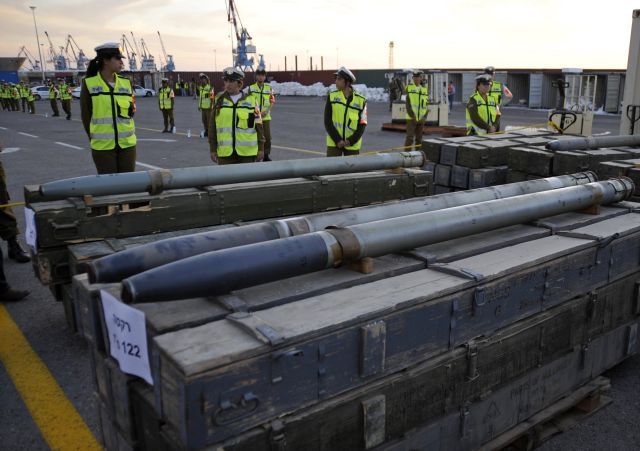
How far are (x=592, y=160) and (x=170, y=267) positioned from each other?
4.89m

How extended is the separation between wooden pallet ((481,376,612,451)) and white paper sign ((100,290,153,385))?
1.97 metres

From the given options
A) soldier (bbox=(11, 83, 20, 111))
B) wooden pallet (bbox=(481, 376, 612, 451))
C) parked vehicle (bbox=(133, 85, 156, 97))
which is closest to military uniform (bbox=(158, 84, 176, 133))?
wooden pallet (bbox=(481, 376, 612, 451))

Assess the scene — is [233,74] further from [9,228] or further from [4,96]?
[4,96]

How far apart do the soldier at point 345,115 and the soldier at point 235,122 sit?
1171 millimetres

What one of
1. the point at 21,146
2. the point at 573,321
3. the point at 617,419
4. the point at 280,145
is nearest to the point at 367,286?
the point at 573,321

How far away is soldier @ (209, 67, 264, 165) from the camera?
22.8 feet

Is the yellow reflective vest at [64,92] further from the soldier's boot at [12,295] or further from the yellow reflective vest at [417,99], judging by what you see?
the soldier's boot at [12,295]

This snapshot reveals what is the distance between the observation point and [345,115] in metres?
7.75

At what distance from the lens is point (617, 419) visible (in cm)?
372

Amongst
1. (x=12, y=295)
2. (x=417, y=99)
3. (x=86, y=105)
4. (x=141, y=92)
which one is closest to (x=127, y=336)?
(x=12, y=295)

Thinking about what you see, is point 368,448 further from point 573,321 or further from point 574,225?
point 574,225

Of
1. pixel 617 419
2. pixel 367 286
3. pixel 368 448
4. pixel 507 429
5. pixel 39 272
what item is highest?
pixel 367 286

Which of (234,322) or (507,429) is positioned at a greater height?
Answer: (234,322)

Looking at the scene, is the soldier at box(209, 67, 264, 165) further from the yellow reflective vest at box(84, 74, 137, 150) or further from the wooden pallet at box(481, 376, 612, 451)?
the wooden pallet at box(481, 376, 612, 451)
